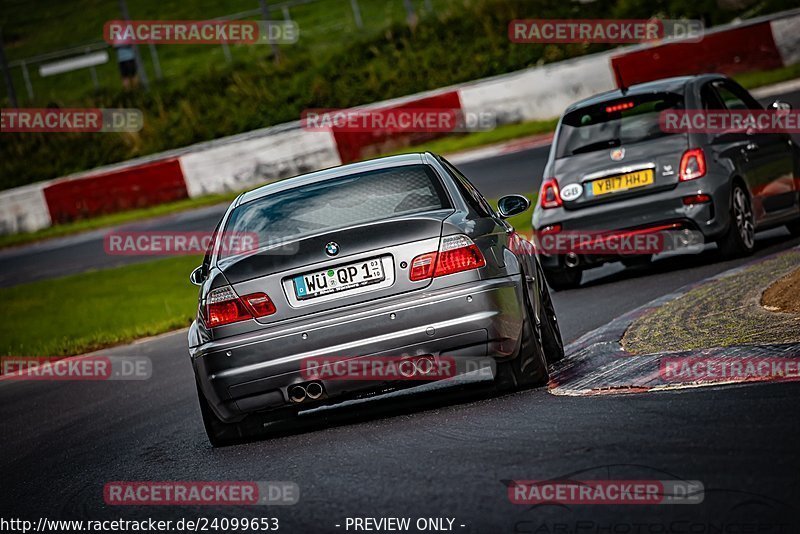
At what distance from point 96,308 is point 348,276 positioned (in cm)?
1057

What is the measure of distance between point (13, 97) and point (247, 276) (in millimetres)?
27682

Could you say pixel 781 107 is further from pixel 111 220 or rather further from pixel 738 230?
pixel 111 220

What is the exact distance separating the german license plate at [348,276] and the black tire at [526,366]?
84 centimetres

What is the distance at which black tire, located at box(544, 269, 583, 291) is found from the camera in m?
12.1

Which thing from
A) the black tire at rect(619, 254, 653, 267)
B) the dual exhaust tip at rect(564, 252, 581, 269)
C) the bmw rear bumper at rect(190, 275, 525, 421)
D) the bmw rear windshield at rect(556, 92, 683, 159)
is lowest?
the black tire at rect(619, 254, 653, 267)

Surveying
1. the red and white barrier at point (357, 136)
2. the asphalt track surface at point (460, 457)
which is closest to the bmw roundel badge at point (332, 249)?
the asphalt track surface at point (460, 457)

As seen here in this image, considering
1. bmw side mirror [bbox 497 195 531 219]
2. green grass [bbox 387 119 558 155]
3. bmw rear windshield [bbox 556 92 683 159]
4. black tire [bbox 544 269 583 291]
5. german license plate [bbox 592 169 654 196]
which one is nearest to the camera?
bmw side mirror [bbox 497 195 531 219]

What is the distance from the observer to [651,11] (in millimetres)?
33125

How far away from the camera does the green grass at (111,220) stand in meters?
26.8

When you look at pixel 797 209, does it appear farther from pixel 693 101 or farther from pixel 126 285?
pixel 126 285

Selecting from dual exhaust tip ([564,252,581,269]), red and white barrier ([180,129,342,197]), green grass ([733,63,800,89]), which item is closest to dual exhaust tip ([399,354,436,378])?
dual exhaust tip ([564,252,581,269])

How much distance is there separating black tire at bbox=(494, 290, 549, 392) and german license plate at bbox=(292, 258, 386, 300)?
0.84 meters

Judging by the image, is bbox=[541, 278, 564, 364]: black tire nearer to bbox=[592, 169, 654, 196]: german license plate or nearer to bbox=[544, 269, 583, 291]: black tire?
bbox=[592, 169, 654, 196]: german license plate

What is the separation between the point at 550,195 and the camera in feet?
38.4
